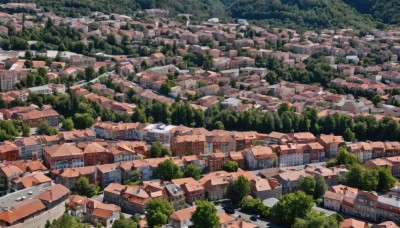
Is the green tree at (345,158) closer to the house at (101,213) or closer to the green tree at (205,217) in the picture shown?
the green tree at (205,217)

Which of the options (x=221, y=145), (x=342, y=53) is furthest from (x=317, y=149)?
(x=342, y=53)

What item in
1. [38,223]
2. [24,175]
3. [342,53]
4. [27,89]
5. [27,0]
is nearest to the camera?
[38,223]

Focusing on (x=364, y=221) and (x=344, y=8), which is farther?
(x=344, y=8)

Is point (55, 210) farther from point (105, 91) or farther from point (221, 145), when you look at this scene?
point (105, 91)

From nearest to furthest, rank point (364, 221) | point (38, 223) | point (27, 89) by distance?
point (38, 223)
point (364, 221)
point (27, 89)

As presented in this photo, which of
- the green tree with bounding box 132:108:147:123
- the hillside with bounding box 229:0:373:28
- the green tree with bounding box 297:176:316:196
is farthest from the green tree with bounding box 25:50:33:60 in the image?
the hillside with bounding box 229:0:373:28

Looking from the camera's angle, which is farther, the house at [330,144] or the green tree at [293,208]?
the house at [330,144]

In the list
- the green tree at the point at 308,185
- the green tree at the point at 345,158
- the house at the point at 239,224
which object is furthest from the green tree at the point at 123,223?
the green tree at the point at 345,158
